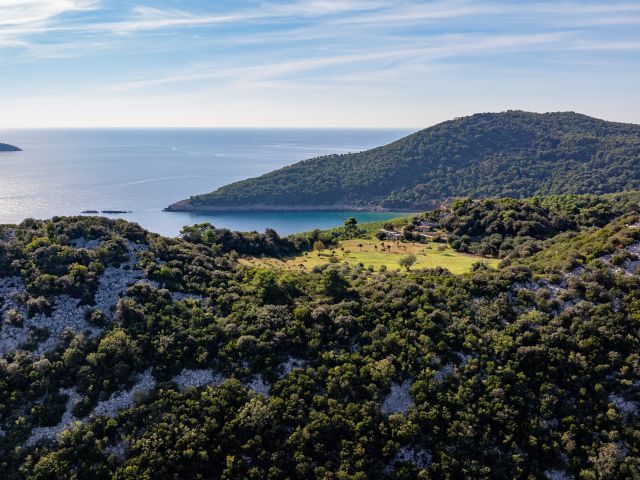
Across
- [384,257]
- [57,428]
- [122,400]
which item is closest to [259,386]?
[122,400]

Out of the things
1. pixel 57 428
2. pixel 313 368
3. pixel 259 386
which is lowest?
pixel 57 428

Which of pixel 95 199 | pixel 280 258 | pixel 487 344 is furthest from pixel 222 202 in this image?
pixel 487 344

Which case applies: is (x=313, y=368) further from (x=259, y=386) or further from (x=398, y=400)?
(x=398, y=400)

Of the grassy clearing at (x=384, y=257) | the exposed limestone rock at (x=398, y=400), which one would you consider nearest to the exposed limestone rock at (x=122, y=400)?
the exposed limestone rock at (x=398, y=400)

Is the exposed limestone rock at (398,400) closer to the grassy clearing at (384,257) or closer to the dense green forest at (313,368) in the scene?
the dense green forest at (313,368)

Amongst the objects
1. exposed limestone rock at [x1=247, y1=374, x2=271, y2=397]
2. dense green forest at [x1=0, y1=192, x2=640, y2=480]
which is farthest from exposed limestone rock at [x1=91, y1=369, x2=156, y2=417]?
exposed limestone rock at [x1=247, y1=374, x2=271, y2=397]

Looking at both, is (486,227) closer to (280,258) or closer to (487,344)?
(280,258)
